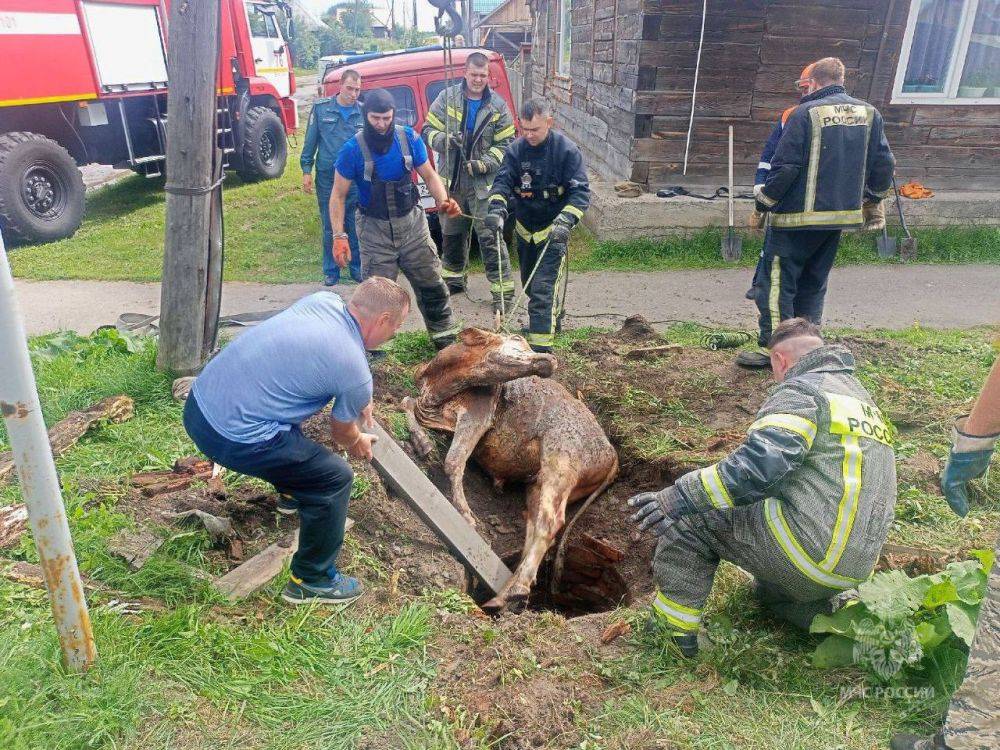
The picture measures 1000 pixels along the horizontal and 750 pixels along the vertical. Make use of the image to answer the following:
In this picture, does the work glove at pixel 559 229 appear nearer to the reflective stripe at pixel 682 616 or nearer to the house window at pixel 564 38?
the reflective stripe at pixel 682 616

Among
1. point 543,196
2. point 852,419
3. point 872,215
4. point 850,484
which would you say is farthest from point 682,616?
point 872,215

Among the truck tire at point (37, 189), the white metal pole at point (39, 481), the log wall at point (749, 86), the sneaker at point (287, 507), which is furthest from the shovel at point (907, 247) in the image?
the truck tire at point (37, 189)

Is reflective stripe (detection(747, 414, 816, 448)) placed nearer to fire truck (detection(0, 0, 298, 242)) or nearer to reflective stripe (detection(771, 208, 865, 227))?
reflective stripe (detection(771, 208, 865, 227))

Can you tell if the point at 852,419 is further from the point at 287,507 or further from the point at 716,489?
the point at 287,507

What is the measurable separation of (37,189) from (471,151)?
6.45m

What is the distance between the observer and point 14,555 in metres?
3.14

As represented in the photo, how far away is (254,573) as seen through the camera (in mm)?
3100

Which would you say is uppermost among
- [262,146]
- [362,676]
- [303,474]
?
[262,146]

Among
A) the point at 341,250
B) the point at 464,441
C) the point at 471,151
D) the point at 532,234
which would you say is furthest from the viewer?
the point at 471,151

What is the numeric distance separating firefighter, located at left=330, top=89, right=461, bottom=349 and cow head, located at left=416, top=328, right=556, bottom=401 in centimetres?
122

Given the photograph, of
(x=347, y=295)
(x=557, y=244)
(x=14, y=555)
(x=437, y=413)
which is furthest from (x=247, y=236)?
(x=14, y=555)

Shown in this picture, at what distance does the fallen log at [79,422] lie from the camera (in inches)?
154

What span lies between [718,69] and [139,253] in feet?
26.2

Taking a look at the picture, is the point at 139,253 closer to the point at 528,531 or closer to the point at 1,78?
the point at 1,78
